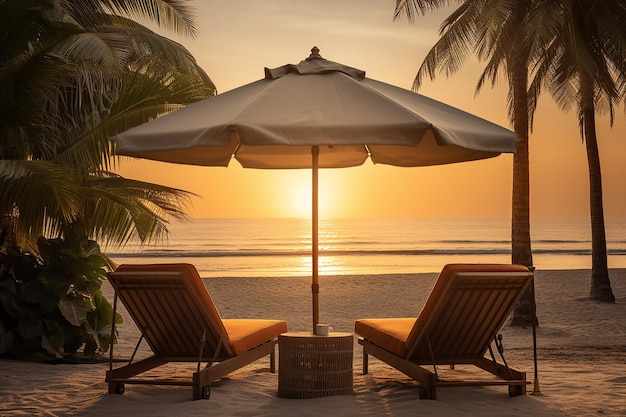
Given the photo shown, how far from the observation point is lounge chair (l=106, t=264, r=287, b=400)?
19.3 feet

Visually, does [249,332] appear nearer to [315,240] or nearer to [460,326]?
[315,240]

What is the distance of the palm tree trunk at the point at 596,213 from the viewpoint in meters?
16.9

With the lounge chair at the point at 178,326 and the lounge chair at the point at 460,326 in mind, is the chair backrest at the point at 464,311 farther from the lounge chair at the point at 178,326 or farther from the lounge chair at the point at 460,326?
the lounge chair at the point at 178,326

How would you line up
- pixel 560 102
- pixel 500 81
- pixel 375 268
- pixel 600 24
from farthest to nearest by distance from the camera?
1. pixel 375 268
2. pixel 560 102
3. pixel 500 81
4. pixel 600 24

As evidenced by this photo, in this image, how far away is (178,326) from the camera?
244 inches

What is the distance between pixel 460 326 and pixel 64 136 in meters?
5.15

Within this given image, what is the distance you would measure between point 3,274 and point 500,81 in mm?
10863

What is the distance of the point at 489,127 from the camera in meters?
6.11

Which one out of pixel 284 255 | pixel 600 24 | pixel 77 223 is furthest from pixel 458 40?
pixel 284 255

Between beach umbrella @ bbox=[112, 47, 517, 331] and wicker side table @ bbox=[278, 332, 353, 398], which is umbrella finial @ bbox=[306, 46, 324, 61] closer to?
beach umbrella @ bbox=[112, 47, 517, 331]

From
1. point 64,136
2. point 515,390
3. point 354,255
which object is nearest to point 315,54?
point 515,390

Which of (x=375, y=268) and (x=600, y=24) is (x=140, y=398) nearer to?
(x=600, y=24)

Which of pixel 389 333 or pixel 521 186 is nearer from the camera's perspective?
pixel 389 333

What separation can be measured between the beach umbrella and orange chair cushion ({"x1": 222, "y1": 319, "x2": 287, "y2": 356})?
52cm
